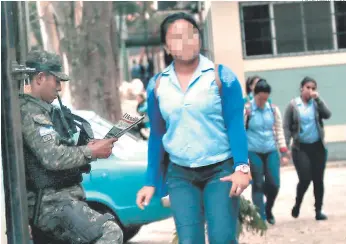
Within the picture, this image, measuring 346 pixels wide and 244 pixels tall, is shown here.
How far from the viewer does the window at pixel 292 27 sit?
60.4 ft

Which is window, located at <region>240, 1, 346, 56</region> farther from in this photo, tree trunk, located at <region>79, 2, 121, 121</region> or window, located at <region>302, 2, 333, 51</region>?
tree trunk, located at <region>79, 2, 121, 121</region>

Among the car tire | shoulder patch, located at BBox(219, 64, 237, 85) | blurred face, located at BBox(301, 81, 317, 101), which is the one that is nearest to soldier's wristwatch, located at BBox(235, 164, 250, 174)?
shoulder patch, located at BBox(219, 64, 237, 85)

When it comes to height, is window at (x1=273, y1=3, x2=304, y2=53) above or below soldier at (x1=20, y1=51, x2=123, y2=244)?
above

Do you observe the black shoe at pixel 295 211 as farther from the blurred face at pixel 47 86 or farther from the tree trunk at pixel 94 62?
the tree trunk at pixel 94 62

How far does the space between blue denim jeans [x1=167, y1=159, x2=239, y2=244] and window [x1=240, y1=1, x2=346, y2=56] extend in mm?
13818

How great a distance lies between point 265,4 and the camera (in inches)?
725

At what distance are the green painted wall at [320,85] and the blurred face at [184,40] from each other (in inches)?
530

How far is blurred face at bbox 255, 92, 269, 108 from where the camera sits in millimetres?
9867

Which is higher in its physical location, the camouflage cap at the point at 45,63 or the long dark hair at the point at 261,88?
the camouflage cap at the point at 45,63

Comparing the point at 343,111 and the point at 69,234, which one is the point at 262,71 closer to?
the point at 343,111

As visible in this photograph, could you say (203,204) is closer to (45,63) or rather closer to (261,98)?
(45,63)

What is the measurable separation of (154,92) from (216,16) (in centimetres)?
1349

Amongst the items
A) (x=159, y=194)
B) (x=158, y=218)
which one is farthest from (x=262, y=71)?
(x=159, y=194)

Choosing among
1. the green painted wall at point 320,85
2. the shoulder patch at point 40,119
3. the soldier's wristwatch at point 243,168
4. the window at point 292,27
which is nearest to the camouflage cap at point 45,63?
the shoulder patch at point 40,119
